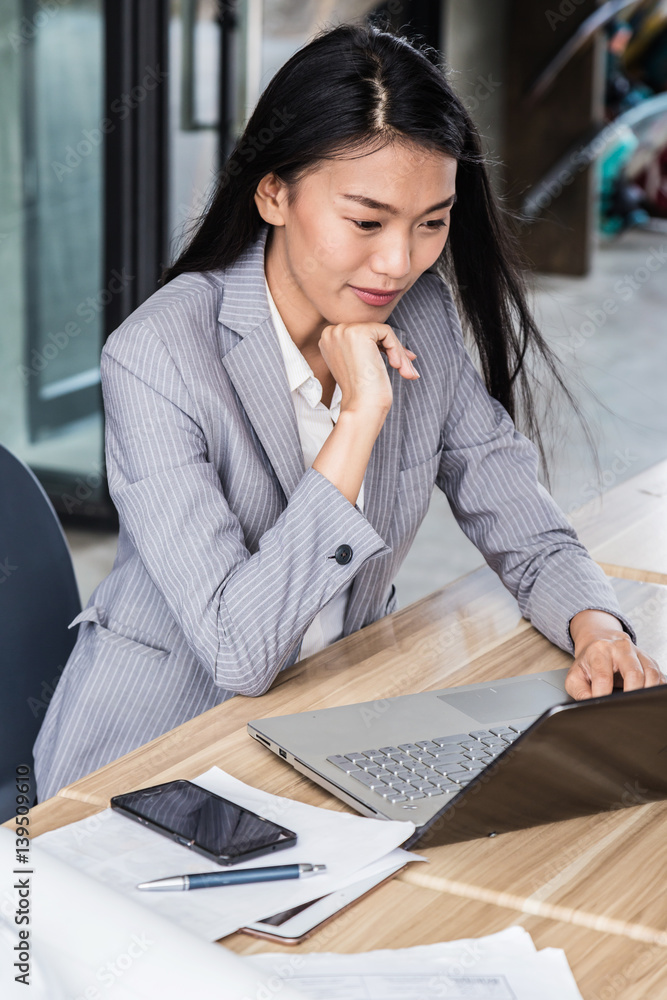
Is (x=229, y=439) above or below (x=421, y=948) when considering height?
above

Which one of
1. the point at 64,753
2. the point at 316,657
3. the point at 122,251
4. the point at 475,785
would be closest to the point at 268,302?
the point at 316,657

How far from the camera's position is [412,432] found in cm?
150

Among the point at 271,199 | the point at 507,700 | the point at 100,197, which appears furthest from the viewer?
the point at 100,197

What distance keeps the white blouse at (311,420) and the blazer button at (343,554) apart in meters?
0.22

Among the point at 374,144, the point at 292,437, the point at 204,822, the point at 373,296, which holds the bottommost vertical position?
the point at 204,822

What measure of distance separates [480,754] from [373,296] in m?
0.57

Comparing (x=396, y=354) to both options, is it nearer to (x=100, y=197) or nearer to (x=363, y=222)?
(x=363, y=222)

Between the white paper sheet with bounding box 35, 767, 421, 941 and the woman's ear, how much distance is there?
711 millimetres

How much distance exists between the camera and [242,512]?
52.6 inches

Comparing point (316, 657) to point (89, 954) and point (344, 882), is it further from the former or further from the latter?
point (89, 954)

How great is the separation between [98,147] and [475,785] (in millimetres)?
2946

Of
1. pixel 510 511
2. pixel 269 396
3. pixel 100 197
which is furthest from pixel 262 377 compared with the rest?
pixel 100 197

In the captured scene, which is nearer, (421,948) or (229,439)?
(421,948)

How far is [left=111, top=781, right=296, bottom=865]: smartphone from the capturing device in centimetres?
85
